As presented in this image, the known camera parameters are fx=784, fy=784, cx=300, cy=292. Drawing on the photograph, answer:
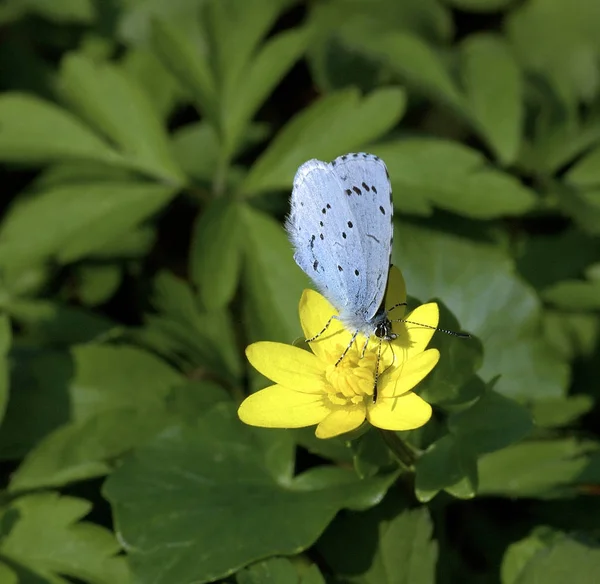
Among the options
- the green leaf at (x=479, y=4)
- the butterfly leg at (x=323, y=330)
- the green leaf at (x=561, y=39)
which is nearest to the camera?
the butterfly leg at (x=323, y=330)

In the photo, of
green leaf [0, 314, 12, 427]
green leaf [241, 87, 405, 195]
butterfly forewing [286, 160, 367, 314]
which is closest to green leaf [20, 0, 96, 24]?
green leaf [241, 87, 405, 195]

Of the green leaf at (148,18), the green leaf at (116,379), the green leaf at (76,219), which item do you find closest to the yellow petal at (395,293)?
the green leaf at (116,379)

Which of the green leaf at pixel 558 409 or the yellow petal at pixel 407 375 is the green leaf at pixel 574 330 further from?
the yellow petal at pixel 407 375

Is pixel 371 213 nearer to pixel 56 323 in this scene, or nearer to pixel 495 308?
pixel 495 308

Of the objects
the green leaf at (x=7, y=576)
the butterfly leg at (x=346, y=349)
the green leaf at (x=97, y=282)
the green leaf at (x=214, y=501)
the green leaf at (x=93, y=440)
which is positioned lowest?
the green leaf at (x=97, y=282)

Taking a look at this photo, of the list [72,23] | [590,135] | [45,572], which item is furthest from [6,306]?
[590,135]
